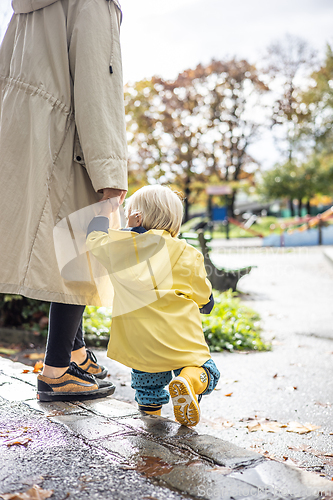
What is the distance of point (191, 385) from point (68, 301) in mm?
708

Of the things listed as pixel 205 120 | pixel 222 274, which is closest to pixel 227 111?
pixel 205 120

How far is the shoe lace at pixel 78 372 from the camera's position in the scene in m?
2.43

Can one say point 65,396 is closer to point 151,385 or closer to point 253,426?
point 151,385

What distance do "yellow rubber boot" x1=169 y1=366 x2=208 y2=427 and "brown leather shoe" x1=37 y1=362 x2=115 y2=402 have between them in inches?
23.0

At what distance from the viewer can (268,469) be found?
5.57 ft

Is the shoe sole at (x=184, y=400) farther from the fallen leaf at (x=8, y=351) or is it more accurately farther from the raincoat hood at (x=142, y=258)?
the fallen leaf at (x=8, y=351)

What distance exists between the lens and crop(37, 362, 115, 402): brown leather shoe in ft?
7.75

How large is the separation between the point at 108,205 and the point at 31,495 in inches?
50.9

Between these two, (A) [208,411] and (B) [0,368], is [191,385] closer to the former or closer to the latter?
(A) [208,411]

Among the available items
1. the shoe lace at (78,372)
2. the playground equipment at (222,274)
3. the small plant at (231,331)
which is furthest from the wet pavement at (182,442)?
the playground equipment at (222,274)

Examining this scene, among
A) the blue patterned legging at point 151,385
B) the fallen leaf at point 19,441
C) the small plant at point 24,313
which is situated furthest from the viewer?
the small plant at point 24,313

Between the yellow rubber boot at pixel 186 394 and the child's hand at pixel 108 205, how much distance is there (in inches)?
32.6

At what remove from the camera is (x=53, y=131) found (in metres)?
2.26

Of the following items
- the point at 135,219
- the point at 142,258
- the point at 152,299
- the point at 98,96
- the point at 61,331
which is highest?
the point at 98,96
